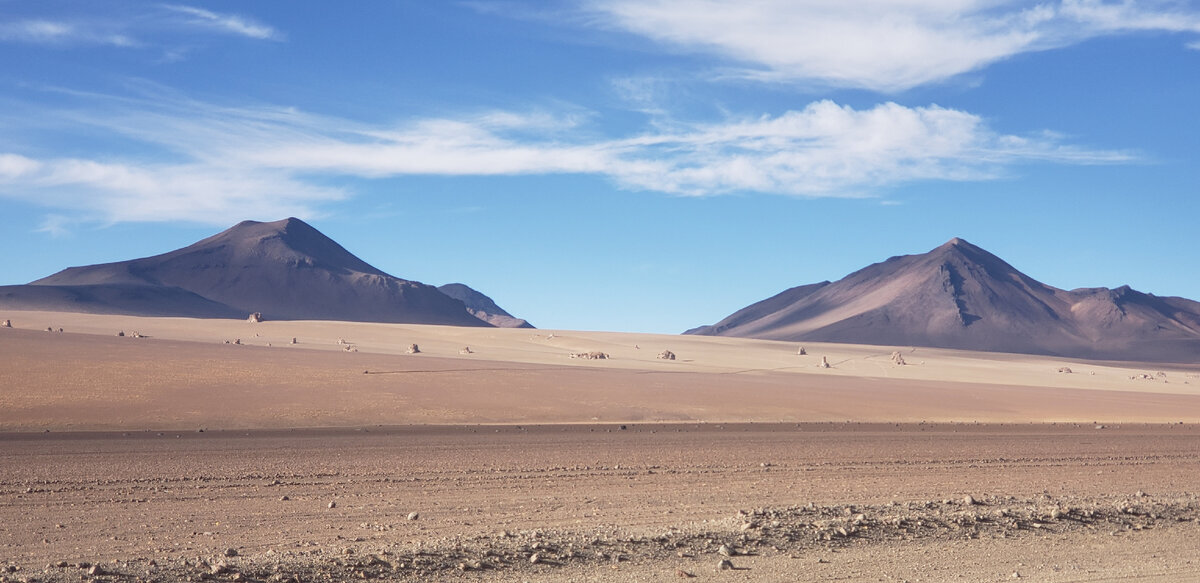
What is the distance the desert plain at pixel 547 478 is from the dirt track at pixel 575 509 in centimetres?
5

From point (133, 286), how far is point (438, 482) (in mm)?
149688

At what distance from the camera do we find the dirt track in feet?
30.8

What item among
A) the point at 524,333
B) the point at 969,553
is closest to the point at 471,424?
the point at 969,553

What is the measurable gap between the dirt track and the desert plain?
0.16ft

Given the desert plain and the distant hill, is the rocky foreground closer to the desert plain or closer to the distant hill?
the desert plain

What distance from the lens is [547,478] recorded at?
48.5 ft

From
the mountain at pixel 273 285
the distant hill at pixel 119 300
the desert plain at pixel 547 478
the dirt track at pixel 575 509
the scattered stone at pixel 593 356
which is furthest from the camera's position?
the mountain at pixel 273 285

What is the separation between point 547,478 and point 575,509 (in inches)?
98.9

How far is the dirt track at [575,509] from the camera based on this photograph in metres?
9.38

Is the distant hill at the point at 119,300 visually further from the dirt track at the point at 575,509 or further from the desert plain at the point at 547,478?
the dirt track at the point at 575,509

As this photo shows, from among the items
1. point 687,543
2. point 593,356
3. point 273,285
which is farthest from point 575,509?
point 273,285

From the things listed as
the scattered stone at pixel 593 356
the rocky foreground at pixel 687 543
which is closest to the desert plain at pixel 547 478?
the rocky foreground at pixel 687 543

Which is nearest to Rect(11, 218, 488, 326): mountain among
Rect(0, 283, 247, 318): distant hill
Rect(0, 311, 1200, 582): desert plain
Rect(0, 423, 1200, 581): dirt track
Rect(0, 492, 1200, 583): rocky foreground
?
Rect(0, 283, 247, 318): distant hill

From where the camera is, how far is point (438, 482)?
A: 14102 millimetres
